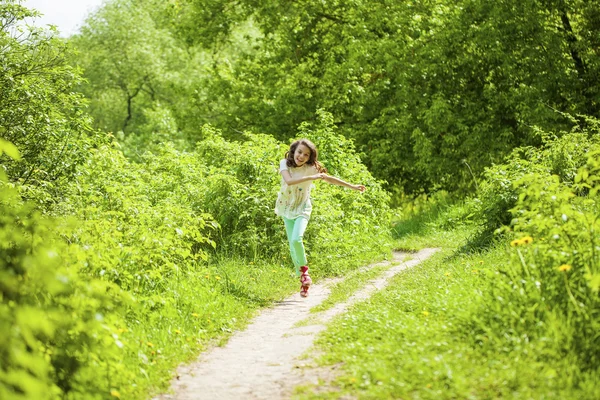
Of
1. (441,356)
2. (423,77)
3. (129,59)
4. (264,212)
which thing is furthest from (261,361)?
(129,59)

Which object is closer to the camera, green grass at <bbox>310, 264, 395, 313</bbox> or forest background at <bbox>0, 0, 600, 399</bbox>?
forest background at <bbox>0, 0, 600, 399</bbox>

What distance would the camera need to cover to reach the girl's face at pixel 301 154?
9.30 m

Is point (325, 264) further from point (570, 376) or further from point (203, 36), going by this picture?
point (203, 36)

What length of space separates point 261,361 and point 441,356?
67.8 inches

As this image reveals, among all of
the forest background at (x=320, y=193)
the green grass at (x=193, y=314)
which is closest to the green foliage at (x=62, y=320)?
the forest background at (x=320, y=193)

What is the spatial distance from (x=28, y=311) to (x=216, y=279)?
5.39 metres

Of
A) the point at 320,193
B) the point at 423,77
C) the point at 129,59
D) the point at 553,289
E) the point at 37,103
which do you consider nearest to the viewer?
the point at 553,289

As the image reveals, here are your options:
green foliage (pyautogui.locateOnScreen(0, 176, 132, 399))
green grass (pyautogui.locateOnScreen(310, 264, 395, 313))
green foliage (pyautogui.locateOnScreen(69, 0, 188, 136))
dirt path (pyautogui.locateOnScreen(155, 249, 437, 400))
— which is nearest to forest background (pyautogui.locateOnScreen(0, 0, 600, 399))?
green foliage (pyautogui.locateOnScreen(0, 176, 132, 399))

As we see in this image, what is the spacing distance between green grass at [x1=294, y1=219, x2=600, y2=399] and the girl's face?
2.38 m

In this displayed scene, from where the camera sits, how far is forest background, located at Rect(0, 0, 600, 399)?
512 centimetres

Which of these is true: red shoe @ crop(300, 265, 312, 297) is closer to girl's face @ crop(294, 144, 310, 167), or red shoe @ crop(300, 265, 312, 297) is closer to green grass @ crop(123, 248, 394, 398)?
green grass @ crop(123, 248, 394, 398)

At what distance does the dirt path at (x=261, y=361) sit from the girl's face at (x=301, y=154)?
178 centimetres

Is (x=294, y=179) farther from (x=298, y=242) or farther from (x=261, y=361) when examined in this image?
(x=261, y=361)

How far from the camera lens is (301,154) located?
366 inches
